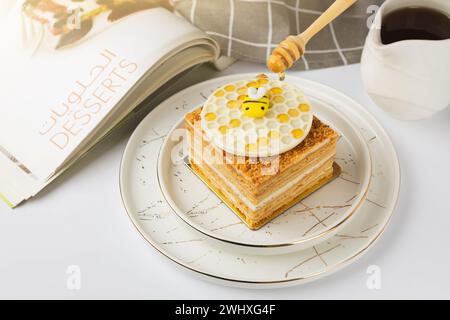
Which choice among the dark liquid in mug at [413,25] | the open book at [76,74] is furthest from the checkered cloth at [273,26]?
the dark liquid in mug at [413,25]

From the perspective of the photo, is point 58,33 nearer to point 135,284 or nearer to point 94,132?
point 94,132

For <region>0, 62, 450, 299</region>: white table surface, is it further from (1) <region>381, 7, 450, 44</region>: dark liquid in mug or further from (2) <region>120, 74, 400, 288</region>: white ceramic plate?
(1) <region>381, 7, 450, 44</region>: dark liquid in mug

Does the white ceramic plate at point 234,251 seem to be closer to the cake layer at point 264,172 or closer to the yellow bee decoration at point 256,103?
the cake layer at point 264,172

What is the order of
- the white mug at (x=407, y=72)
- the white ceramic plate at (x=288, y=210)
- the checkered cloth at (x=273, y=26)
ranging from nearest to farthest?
1. the white ceramic plate at (x=288, y=210)
2. the white mug at (x=407, y=72)
3. the checkered cloth at (x=273, y=26)

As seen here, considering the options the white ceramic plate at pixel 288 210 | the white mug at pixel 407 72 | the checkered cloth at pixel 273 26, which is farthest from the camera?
the checkered cloth at pixel 273 26

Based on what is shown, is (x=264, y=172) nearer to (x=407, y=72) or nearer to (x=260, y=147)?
(x=260, y=147)

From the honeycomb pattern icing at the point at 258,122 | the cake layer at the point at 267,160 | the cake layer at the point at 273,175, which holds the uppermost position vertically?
the honeycomb pattern icing at the point at 258,122

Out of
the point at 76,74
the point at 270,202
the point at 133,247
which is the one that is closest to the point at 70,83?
the point at 76,74

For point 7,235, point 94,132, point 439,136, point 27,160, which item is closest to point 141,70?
point 94,132
